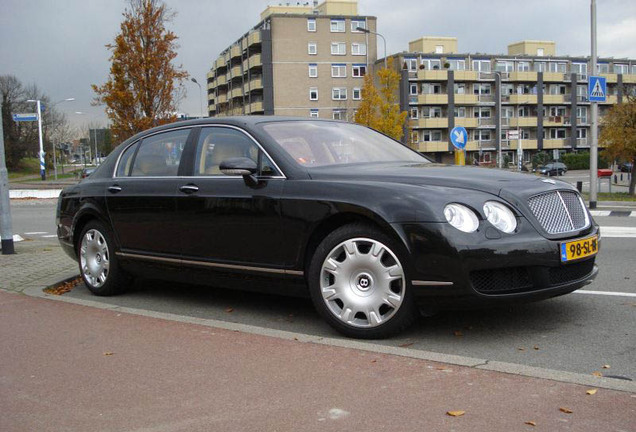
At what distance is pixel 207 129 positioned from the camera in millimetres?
5734

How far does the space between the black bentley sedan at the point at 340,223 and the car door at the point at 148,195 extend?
0.01 metres

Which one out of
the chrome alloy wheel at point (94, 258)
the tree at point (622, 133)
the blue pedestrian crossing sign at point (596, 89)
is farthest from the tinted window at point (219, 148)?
the tree at point (622, 133)

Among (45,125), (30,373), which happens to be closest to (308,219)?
(30,373)

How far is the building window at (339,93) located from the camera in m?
Result: 82.8

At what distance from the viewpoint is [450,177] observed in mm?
4566

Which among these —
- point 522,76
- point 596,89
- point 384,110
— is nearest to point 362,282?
point 596,89

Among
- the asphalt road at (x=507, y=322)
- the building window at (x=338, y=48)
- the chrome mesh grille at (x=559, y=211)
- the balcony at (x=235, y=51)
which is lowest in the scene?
the asphalt road at (x=507, y=322)

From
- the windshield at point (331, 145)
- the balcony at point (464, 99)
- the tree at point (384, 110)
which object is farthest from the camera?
the balcony at point (464, 99)

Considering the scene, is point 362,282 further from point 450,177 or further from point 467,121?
point 467,121

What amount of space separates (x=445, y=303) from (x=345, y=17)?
8172cm

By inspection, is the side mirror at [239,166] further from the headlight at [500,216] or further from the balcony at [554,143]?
the balcony at [554,143]

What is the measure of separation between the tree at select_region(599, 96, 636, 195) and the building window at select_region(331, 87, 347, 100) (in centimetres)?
4625

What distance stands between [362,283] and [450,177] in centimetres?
93

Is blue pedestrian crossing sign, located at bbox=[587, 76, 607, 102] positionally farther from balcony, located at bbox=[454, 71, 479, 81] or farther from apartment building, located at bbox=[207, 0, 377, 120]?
balcony, located at bbox=[454, 71, 479, 81]
